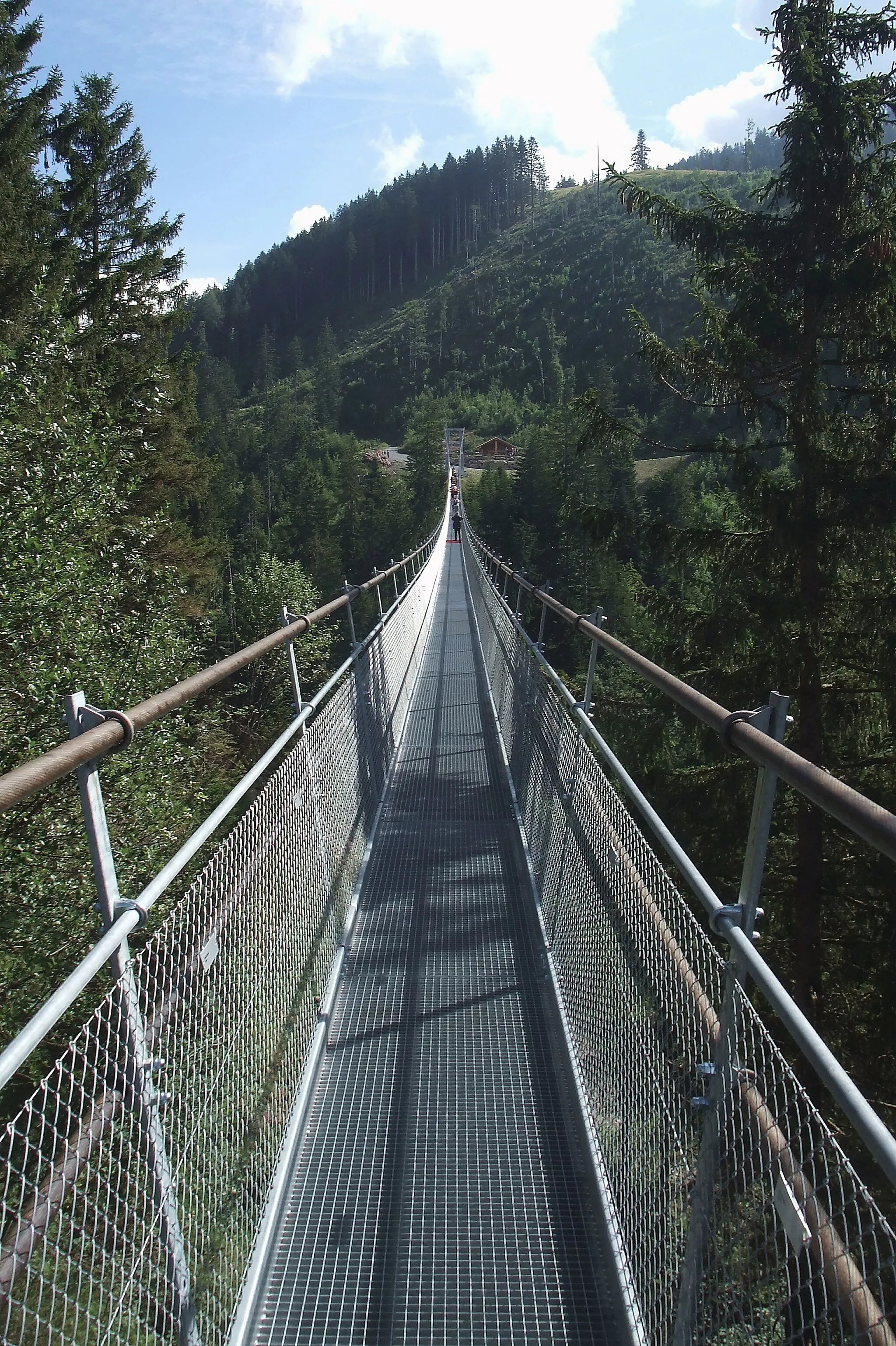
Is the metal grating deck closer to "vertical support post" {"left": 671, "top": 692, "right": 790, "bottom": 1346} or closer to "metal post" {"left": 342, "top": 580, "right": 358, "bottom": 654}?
"vertical support post" {"left": 671, "top": 692, "right": 790, "bottom": 1346}

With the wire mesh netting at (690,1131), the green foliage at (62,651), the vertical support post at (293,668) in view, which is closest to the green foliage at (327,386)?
the green foliage at (62,651)

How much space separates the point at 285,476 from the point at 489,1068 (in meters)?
72.8

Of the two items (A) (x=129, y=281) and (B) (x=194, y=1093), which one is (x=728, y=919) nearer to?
(B) (x=194, y=1093)

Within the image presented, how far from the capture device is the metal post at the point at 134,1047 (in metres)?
1.32

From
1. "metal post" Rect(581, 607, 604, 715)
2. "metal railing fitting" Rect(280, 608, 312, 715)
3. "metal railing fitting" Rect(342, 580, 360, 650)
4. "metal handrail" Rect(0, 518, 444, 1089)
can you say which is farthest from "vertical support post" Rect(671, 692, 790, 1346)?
"metal railing fitting" Rect(342, 580, 360, 650)

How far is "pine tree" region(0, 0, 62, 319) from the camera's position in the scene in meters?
10.4

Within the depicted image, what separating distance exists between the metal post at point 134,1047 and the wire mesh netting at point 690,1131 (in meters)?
0.87

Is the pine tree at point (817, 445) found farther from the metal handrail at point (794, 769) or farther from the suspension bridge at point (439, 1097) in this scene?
the metal handrail at point (794, 769)

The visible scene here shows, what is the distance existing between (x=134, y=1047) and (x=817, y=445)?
6.79 meters

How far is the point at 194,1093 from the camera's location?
1832mm

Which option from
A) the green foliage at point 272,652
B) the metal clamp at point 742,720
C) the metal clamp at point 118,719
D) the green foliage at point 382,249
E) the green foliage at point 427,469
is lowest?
the green foliage at point 272,652

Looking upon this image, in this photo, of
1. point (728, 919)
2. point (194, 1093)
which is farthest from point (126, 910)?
point (728, 919)

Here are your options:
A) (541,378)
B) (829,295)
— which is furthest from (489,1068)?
(541,378)

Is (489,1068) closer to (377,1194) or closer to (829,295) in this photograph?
(377,1194)
